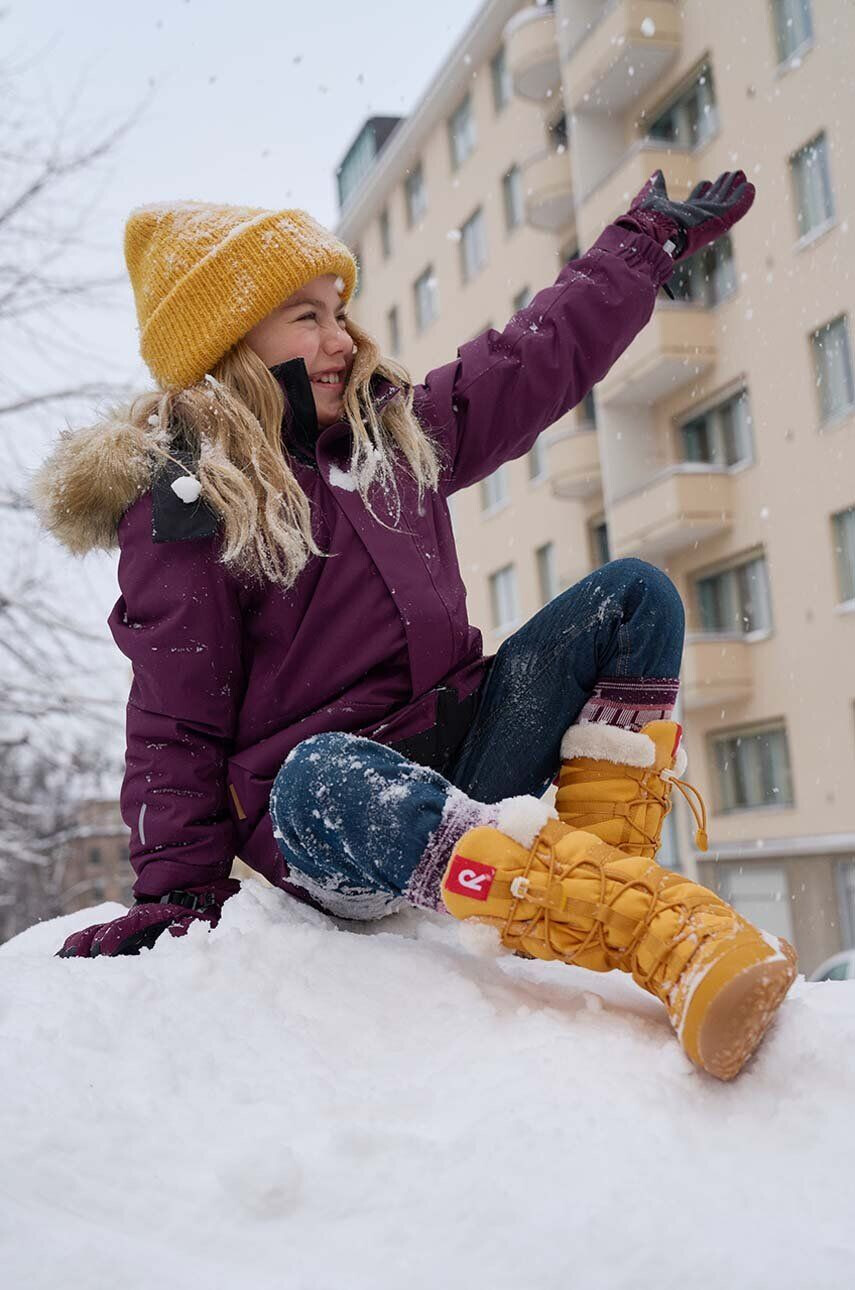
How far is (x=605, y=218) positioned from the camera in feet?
46.0

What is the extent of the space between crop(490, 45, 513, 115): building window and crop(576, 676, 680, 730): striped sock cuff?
16.6 meters

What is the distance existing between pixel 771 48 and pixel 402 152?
334 inches

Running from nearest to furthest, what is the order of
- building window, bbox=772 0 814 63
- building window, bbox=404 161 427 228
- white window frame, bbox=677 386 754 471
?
building window, bbox=772 0 814 63, white window frame, bbox=677 386 754 471, building window, bbox=404 161 427 228

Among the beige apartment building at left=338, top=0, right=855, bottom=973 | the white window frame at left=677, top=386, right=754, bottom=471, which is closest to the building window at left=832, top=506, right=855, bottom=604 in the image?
the beige apartment building at left=338, top=0, right=855, bottom=973

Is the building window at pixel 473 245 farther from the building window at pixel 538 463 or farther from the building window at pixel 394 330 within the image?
the building window at pixel 538 463

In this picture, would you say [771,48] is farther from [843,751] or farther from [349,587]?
[349,587]

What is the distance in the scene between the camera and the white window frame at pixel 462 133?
1784 centimetres

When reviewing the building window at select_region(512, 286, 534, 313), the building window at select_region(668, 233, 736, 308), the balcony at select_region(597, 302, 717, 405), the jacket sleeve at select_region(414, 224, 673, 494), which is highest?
the building window at select_region(512, 286, 534, 313)

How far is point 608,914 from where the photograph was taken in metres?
1.54

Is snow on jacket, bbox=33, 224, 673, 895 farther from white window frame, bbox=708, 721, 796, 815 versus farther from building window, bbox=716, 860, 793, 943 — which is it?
building window, bbox=716, 860, 793, 943

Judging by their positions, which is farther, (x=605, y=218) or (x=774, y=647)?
(x=605, y=218)

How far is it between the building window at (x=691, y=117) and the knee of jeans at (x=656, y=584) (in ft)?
41.6

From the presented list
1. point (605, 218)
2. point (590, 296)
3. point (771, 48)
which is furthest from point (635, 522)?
point (590, 296)

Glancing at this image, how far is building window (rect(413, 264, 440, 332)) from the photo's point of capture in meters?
19.1
